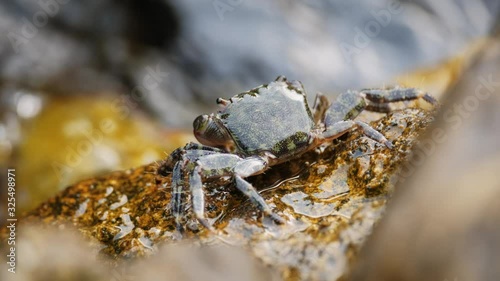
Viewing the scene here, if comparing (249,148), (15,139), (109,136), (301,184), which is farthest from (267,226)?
(15,139)

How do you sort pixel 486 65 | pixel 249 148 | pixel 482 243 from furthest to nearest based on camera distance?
pixel 249 148, pixel 486 65, pixel 482 243

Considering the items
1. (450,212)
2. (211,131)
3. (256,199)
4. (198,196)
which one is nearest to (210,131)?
(211,131)

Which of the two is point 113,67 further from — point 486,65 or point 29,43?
point 486,65

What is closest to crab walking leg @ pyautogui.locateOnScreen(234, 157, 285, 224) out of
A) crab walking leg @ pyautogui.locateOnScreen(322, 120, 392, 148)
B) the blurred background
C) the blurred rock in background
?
crab walking leg @ pyautogui.locateOnScreen(322, 120, 392, 148)

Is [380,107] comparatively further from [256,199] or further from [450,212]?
[450,212]

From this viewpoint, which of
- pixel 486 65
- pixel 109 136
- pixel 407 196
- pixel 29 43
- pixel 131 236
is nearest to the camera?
pixel 407 196

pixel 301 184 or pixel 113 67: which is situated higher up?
pixel 301 184

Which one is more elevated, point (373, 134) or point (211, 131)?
point (373, 134)
